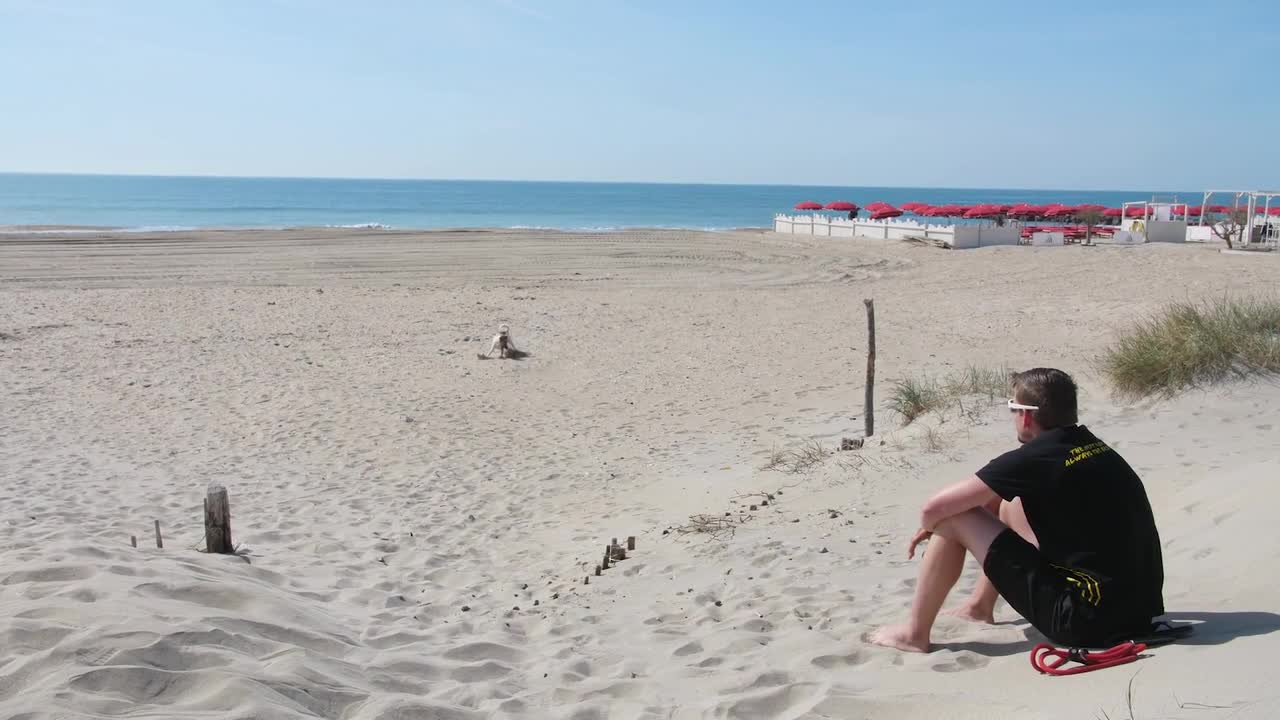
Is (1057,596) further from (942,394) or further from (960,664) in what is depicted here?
(942,394)

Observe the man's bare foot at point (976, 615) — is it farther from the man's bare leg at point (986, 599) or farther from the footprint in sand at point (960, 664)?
the footprint in sand at point (960, 664)

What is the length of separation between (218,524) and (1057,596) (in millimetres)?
4378

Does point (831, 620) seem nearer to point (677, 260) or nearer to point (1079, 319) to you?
point (1079, 319)

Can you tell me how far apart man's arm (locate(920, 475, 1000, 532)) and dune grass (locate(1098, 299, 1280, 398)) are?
504 centimetres

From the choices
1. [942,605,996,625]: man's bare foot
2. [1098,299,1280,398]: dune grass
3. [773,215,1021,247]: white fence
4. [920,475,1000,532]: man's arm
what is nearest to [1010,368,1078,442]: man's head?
[920,475,1000,532]: man's arm

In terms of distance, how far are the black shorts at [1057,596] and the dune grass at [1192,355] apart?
491 centimetres

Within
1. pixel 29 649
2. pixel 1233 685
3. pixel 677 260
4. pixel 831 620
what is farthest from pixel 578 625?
pixel 677 260

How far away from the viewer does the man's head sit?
3.57 meters

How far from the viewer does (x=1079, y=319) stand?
15891 mm

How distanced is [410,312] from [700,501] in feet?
37.0

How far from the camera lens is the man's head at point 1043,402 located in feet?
11.7

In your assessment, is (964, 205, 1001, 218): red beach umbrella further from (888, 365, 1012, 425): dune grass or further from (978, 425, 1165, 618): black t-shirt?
(978, 425, 1165, 618): black t-shirt

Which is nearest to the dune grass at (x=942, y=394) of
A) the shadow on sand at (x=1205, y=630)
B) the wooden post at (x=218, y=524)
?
the shadow on sand at (x=1205, y=630)

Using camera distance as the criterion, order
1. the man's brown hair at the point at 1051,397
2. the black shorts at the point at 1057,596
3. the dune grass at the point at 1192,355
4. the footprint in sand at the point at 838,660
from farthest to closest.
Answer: the dune grass at the point at 1192,355, the footprint in sand at the point at 838,660, the man's brown hair at the point at 1051,397, the black shorts at the point at 1057,596
